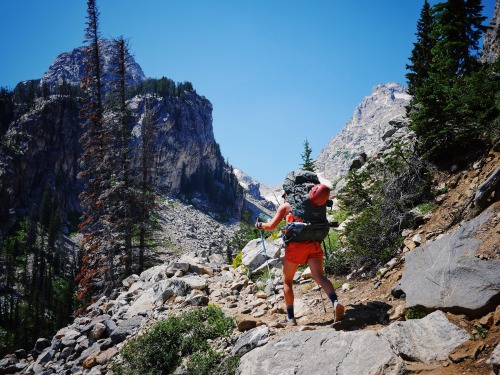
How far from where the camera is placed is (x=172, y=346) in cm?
544

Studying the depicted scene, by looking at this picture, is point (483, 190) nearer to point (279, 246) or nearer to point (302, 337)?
point (302, 337)

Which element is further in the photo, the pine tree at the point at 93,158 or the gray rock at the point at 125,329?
the pine tree at the point at 93,158

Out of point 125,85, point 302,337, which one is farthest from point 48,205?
point 302,337

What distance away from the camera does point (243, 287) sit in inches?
329

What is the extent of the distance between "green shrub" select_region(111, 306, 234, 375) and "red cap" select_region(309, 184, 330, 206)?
111 inches

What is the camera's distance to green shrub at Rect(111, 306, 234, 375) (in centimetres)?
516

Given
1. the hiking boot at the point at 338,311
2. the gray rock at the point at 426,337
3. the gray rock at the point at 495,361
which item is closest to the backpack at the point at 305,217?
the hiking boot at the point at 338,311

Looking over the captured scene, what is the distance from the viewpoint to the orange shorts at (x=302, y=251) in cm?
503

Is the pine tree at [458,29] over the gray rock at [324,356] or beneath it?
over

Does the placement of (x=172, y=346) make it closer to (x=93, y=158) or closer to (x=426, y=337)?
(x=426, y=337)

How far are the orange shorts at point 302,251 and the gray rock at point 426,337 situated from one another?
164 cm

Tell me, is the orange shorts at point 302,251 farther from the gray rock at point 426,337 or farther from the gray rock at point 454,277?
the gray rock at point 426,337

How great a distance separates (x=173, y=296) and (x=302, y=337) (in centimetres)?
488

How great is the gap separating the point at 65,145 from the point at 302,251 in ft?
447
